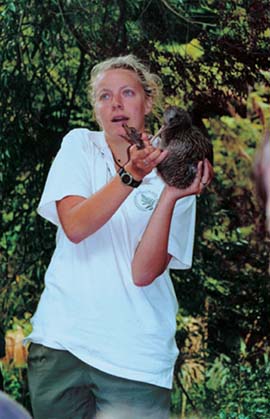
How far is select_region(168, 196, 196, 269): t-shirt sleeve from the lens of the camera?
2264 mm

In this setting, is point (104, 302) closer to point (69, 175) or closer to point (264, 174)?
point (69, 175)

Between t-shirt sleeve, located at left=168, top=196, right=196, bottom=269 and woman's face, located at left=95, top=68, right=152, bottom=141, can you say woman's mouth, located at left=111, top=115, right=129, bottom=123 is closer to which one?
woman's face, located at left=95, top=68, right=152, bottom=141

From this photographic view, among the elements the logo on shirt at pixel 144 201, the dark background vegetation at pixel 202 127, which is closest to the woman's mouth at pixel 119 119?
the logo on shirt at pixel 144 201

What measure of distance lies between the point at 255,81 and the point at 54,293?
1399 millimetres

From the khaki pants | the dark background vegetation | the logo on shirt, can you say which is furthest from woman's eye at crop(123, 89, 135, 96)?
the dark background vegetation

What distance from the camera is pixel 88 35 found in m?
3.40

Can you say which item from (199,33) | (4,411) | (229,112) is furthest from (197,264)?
(4,411)

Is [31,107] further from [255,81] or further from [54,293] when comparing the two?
[54,293]

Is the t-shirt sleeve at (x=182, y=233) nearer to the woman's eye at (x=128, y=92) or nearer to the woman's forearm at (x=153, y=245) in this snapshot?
the woman's forearm at (x=153, y=245)

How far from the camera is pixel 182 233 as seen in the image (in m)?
2.28

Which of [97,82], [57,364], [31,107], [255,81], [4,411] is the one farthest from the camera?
[31,107]

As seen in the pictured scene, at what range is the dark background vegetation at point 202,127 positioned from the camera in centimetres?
331

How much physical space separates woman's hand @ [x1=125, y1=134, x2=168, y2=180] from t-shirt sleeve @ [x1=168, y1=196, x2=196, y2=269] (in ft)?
0.75

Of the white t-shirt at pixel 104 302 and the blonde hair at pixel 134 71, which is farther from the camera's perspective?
the blonde hair at pixel 134 71
